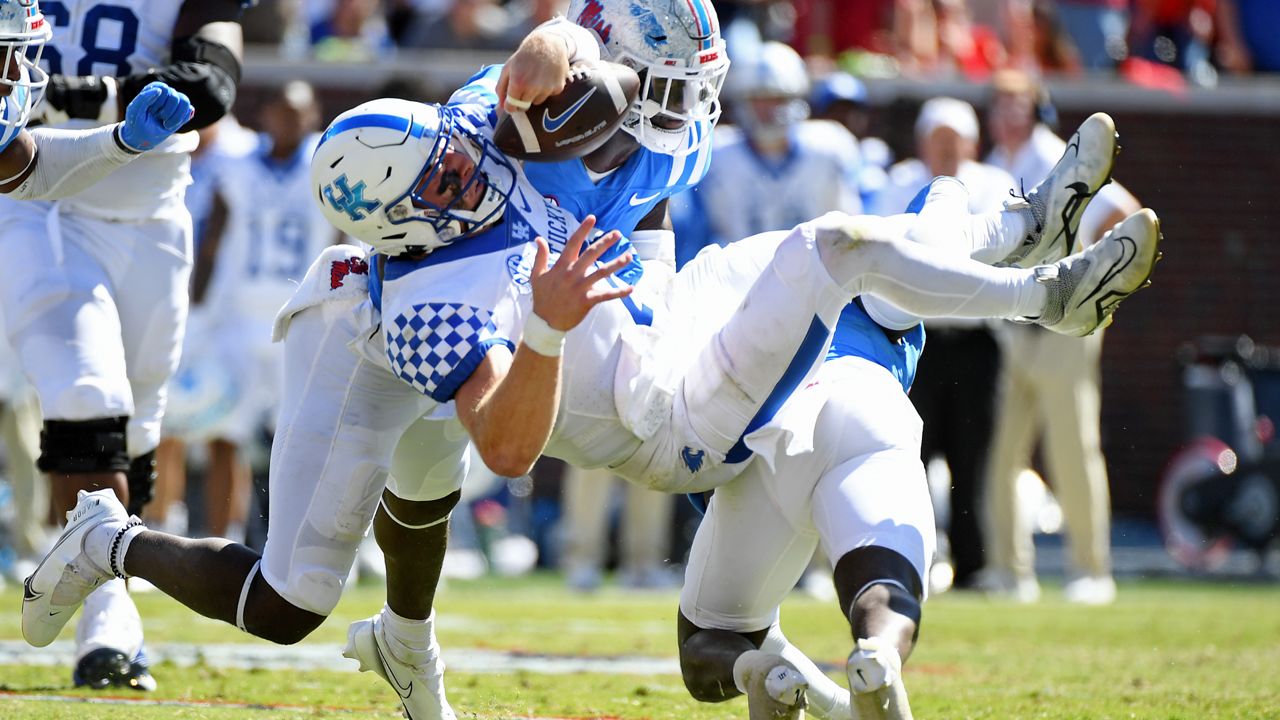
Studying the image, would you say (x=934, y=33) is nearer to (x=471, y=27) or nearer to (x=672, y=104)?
(x=471, y=27)

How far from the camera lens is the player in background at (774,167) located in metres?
8.10

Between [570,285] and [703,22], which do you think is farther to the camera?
[703,22]

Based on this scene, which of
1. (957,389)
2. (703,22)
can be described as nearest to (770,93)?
(957,389)

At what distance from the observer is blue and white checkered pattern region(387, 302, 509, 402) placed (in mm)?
3232

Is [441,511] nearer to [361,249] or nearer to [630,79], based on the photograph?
[361,249]

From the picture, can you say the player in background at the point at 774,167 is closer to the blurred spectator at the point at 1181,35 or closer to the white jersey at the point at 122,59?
the white jersey at the point at 122,59

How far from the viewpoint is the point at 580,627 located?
6602 millimetres

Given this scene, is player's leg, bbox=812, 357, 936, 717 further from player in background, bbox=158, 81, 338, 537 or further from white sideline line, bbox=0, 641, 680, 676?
player in background, bbox=158, 81, 338, 537

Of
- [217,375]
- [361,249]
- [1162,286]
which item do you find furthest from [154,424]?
[1162,286]

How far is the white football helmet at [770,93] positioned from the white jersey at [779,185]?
0.29 feet

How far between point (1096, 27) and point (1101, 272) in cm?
929

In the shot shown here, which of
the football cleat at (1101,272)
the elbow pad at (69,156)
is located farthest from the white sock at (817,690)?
the elbow pad at (69,156)

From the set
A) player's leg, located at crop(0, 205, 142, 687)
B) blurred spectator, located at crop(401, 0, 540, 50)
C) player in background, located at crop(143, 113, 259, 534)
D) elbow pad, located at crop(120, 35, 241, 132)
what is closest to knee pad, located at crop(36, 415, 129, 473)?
player's leg, located at crop(0, 205, 142, 687)

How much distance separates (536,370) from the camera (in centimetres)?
316
